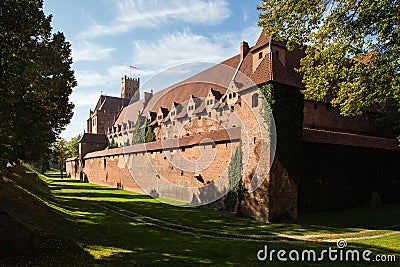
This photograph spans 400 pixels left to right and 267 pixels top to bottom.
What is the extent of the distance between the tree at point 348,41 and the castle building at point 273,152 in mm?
4531

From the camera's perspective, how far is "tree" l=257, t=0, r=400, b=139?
10.4m

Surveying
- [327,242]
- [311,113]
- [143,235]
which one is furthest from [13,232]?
[311,113]

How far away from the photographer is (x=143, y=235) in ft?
41.4

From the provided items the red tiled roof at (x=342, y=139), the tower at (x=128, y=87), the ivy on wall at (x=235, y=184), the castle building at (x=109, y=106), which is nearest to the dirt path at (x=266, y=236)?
the ivy on wall at (x=235, y=184)

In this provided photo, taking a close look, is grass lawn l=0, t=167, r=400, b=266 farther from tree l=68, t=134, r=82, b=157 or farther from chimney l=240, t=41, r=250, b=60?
tree l=68, t=134, r=82, b=157

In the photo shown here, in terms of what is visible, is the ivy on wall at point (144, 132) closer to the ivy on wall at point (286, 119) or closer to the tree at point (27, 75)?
→ the ivy on wall at point (286, 119)

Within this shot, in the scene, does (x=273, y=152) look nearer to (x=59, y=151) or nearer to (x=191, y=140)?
(x=191, y=140)

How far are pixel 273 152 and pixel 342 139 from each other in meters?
6.12

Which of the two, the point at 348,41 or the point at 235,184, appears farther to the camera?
the point at 235,184

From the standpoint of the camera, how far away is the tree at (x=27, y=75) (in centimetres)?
957

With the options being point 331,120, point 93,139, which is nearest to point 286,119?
point 331,120

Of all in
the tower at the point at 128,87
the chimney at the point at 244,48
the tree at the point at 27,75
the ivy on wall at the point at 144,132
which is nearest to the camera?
the tree at the point at 27,75

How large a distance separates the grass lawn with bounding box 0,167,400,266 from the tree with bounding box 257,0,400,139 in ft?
18.2

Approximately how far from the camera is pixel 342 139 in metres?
19.5
